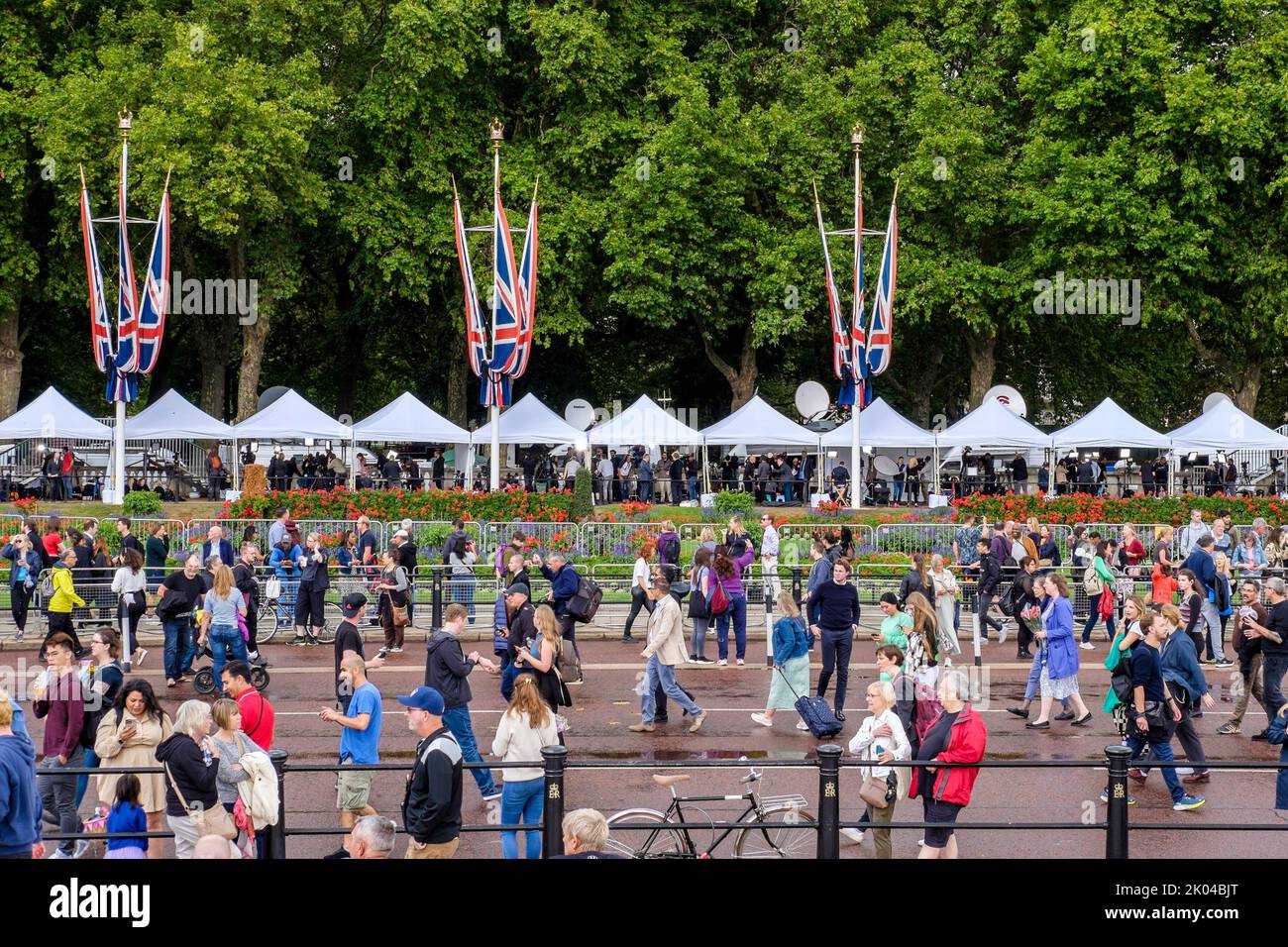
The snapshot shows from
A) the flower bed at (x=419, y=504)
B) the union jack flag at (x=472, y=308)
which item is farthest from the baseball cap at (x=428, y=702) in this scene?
the union jack flag at (x=472, y=308)

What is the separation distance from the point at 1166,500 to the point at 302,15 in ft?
92.6

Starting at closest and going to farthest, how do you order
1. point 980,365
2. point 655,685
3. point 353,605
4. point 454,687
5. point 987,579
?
point 454,687 → point 353,605 → point 655,685 → point 987,579 → point 980,365

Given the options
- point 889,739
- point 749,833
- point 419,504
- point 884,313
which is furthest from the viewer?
point 884,313

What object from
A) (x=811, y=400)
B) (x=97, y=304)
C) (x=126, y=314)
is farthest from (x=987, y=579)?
(x=811, y=400)

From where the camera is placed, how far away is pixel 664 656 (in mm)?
15227

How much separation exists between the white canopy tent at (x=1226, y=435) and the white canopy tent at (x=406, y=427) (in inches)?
755

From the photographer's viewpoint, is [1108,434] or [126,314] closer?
[126,314]

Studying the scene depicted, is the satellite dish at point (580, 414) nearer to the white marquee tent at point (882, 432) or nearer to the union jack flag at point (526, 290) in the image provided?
the white marquee tent at point (882, 432)

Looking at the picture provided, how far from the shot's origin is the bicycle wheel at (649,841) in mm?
9672

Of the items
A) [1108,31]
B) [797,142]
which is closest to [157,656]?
[797,142]

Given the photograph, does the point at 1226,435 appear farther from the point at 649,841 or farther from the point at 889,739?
the point at 649,841

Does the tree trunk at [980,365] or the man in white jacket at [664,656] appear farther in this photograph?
the tree trunk at [980,365]

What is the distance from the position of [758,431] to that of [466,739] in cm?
2765

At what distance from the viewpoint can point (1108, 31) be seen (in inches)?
1679
